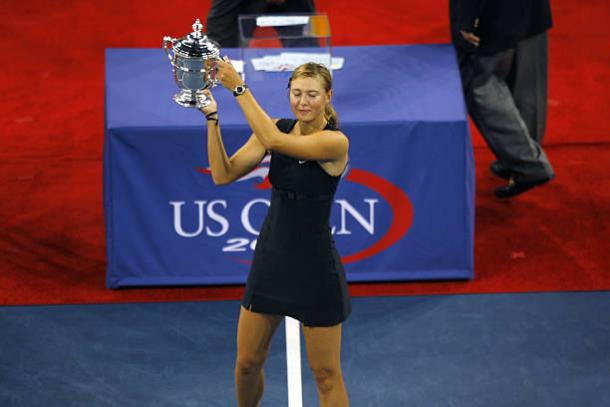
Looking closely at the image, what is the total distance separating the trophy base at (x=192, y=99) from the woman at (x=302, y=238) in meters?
0.15

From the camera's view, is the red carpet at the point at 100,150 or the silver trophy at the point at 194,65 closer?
the silver trophy at the point at 194,65

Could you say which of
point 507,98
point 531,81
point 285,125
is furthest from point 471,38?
point 285,125

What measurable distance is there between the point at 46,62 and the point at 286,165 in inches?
199

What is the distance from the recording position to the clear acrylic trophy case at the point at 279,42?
6703 mm

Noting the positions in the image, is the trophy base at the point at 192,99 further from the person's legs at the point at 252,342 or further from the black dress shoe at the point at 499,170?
the black dress shoe at the point at 499,170

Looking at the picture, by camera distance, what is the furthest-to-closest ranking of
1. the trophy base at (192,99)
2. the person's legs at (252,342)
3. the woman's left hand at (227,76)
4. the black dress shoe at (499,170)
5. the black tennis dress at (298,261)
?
1. the black dress shoe at (499,170)
2. the person's legs at (252,342)
3. the black tennis dress at (298,261)
4. the trophy base at (192,99)
5. the woman's left hand at (227,76)

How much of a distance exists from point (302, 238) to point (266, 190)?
1832 mm

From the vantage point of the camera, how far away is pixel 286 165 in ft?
14.7

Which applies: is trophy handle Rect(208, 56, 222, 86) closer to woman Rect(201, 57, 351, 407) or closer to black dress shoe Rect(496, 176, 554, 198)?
woman Rect(201, 57, 351, 407)

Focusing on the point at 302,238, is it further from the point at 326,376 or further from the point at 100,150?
the point at 100,150

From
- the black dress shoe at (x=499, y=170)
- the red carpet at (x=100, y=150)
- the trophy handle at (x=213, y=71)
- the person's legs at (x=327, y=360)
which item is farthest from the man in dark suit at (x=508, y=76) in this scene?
the trophy handle at (x=213, y=71)

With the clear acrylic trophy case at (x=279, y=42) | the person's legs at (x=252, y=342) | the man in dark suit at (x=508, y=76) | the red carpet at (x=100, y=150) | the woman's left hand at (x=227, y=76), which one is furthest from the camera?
the man in dark suit at (x=508, y=76)

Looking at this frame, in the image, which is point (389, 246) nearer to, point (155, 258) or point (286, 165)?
point (155, 258)

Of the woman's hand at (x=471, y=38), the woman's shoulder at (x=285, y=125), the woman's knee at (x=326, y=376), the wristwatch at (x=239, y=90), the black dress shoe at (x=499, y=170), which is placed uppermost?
the wristwatch at (x=239, y=90)
